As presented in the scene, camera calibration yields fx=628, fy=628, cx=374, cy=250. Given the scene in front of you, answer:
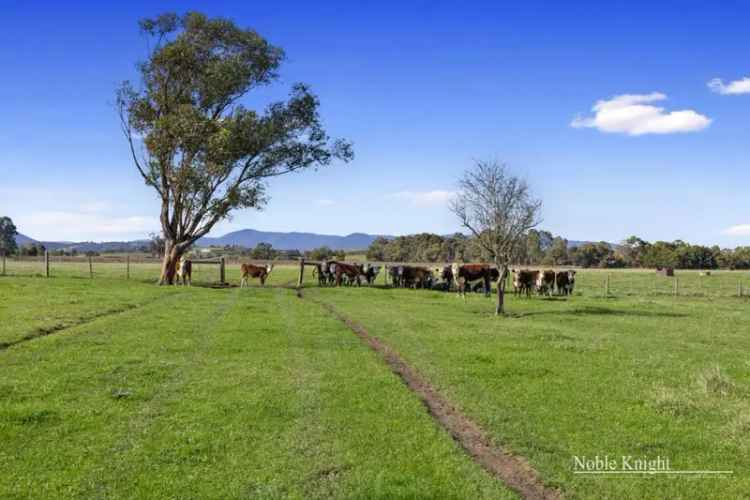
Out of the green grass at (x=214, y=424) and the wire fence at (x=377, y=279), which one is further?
the wire fence at (x=377, y=279)

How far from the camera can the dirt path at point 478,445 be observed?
268 inches

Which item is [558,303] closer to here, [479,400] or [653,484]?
[479,400]

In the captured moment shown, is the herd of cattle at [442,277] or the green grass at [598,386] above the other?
the herd of cattle at [442,277]

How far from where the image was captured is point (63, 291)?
1058 inches

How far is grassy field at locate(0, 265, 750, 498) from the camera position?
22.5ft

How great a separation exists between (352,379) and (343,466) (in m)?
4.23

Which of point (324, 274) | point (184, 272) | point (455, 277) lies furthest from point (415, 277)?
point (184, 272)

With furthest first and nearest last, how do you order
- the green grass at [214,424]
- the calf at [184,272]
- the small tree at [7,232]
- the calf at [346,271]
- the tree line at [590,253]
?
the small tree at [7,232] < the tree line at [590,253] < the calf at [346,271] < the calf at [184,272] < the green grass at [214,424]

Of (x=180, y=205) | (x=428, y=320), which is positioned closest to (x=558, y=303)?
(x=428, y=320)

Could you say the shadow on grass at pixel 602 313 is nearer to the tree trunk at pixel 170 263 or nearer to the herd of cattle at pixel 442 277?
the herd of cattle at pixel 442 277

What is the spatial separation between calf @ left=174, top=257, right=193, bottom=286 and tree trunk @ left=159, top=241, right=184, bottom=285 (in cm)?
49

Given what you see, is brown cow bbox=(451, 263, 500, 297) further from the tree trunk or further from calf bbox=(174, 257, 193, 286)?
the tree trunk

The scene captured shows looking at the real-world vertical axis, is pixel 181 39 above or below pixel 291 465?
above

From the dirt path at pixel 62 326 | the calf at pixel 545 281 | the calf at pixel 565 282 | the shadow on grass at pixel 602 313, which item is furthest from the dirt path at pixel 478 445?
the calf at pixel 565 282
